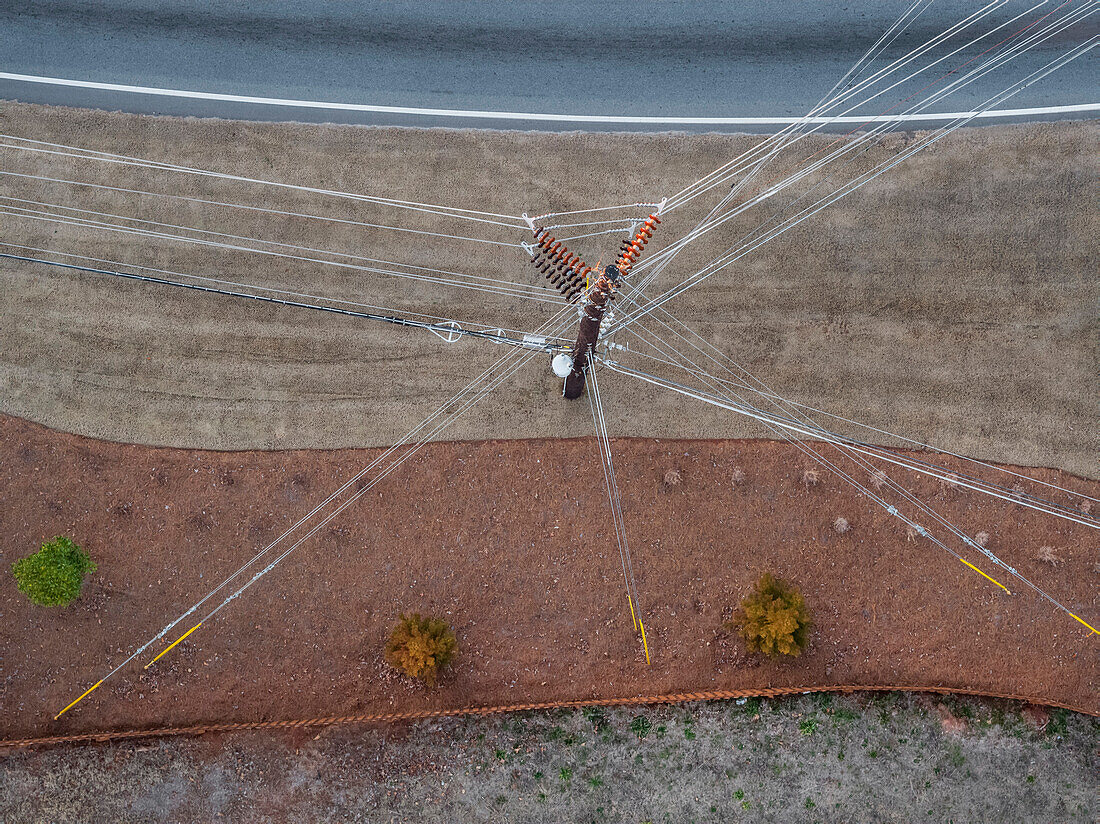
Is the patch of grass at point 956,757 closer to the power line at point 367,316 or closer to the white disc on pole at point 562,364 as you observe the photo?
the white disc on pole at point 562,364

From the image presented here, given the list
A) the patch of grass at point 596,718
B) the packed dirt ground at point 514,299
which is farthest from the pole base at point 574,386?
the patch of grass at point 596,718

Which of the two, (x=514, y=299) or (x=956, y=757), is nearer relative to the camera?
(x=956, y=757)

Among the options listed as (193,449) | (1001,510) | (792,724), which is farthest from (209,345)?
(1001,510)

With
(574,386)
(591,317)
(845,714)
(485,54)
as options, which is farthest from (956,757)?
(485,54)

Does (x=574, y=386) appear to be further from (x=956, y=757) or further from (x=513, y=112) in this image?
(x=956, y=757)

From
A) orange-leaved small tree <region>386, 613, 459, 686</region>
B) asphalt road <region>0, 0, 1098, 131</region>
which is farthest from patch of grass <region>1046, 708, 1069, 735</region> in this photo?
asphalt road <region>0, 0, 1098, 131</region>

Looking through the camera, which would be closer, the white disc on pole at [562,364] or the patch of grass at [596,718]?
the white disc on pole at [562,364]

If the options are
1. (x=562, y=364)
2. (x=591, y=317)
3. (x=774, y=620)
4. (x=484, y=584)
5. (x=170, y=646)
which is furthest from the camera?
(x=484, y=584)
